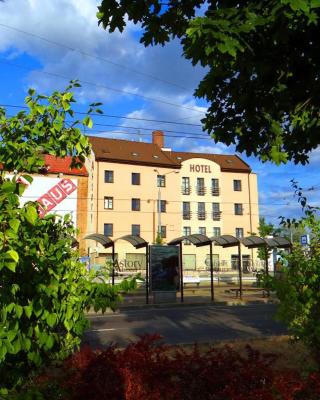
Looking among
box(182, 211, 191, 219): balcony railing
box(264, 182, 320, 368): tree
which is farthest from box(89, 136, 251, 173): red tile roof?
box(264, 182, 320, 368): tree

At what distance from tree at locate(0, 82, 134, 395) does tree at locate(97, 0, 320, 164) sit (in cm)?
143

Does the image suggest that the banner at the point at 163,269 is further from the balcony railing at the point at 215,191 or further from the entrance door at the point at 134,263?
the balcony railing at the point at 215,191

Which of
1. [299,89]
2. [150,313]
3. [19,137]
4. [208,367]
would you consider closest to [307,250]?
[299,89]

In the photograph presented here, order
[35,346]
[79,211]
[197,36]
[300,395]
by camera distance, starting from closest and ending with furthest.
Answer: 1. [35,346]
2. [300,395]
3. [197,36]
4. [79,211]

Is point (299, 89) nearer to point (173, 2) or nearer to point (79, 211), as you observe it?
point (173, 2)

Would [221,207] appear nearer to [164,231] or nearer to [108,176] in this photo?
[164,231]

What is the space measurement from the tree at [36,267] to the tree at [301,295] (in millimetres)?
3529

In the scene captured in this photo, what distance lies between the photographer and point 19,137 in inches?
153

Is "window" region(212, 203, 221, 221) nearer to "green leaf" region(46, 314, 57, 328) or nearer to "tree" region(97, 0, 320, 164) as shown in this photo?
"tree" region(97, 0, 320, 164)

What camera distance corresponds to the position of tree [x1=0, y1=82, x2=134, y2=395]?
262cm

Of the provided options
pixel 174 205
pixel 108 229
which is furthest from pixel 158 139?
pixel 108 229

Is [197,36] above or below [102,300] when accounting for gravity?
above

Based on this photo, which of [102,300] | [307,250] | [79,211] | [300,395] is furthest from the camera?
[79,211]

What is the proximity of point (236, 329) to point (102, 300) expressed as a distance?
1036cm
